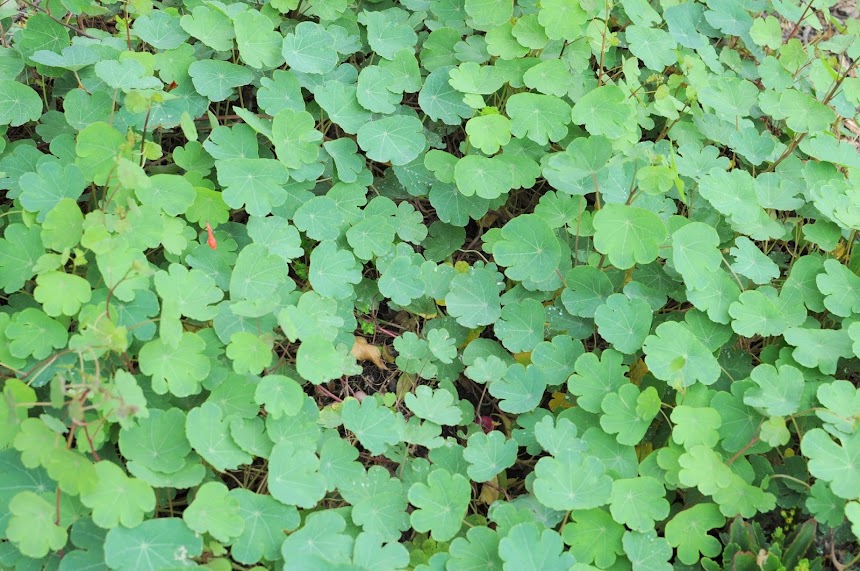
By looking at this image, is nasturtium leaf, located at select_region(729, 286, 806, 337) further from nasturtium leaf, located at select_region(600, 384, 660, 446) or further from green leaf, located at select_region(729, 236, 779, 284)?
nasturtium leaf, located at select_region(600, 384, 660, 446)

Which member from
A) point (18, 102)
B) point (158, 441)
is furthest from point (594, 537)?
point (18, 102)

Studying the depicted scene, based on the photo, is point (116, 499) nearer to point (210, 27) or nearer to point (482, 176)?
point (482, 176)

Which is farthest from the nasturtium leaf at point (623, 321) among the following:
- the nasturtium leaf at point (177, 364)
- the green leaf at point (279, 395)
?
the nasturtium leaf at point (177, 364)

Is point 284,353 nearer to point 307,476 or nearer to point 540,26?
point 307,476

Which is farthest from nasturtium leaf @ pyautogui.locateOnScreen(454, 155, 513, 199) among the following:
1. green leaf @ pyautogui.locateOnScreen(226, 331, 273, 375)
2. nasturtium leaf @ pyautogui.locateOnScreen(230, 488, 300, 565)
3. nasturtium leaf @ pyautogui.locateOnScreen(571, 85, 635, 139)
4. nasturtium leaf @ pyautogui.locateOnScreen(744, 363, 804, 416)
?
nasturtium leaf @ pyautogui.locateOnScreen(230, 488, 300, 565)

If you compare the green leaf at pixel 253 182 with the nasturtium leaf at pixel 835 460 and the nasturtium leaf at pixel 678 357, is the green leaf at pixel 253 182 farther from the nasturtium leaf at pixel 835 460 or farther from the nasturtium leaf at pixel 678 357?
the nasturtium leaf at pixel 835 460

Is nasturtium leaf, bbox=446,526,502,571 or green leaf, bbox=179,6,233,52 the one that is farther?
green leaf, bbox=179,6,233,52
